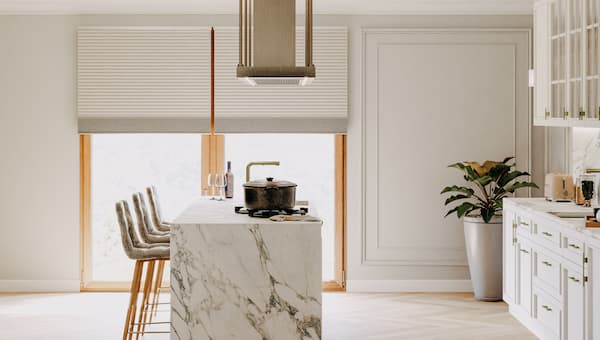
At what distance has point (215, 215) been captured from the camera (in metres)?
4.60

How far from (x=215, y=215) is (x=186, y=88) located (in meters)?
2.20

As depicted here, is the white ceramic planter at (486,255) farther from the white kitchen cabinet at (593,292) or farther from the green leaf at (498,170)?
the white kitchen cabinet at (593,292)

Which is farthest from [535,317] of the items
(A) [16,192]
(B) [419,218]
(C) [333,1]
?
(A) [16,192]

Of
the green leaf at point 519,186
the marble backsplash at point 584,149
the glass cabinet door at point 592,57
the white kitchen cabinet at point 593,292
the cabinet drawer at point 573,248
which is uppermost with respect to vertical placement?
the glass cabinet door at point 592,57

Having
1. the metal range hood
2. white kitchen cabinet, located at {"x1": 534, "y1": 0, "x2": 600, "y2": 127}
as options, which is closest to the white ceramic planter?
white kitchen cabinet, located at {"x1": 534, "y1": 0, "x2": 600, "y2": 127}

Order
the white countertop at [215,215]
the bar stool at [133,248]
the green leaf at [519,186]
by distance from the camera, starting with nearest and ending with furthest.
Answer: the white countertop at [215,215] < the bar stool at [133,248] < the green leaf at [519,186]

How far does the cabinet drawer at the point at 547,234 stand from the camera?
14.9 ft

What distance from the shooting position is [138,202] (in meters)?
5.11

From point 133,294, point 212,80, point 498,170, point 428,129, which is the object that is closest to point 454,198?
point 498,170

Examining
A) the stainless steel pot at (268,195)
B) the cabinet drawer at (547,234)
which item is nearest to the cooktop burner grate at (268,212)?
the stainless steel pot at (268,195)

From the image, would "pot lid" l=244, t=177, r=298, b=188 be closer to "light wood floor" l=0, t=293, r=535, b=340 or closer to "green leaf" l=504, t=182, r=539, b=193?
"light wood floor" l=0, t=293, r=535, b=340

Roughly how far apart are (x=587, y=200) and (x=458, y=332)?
1.29 metres

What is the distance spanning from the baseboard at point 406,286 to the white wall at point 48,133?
57 millimetres

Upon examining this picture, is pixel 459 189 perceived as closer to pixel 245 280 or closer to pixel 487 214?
pixel 487 214
